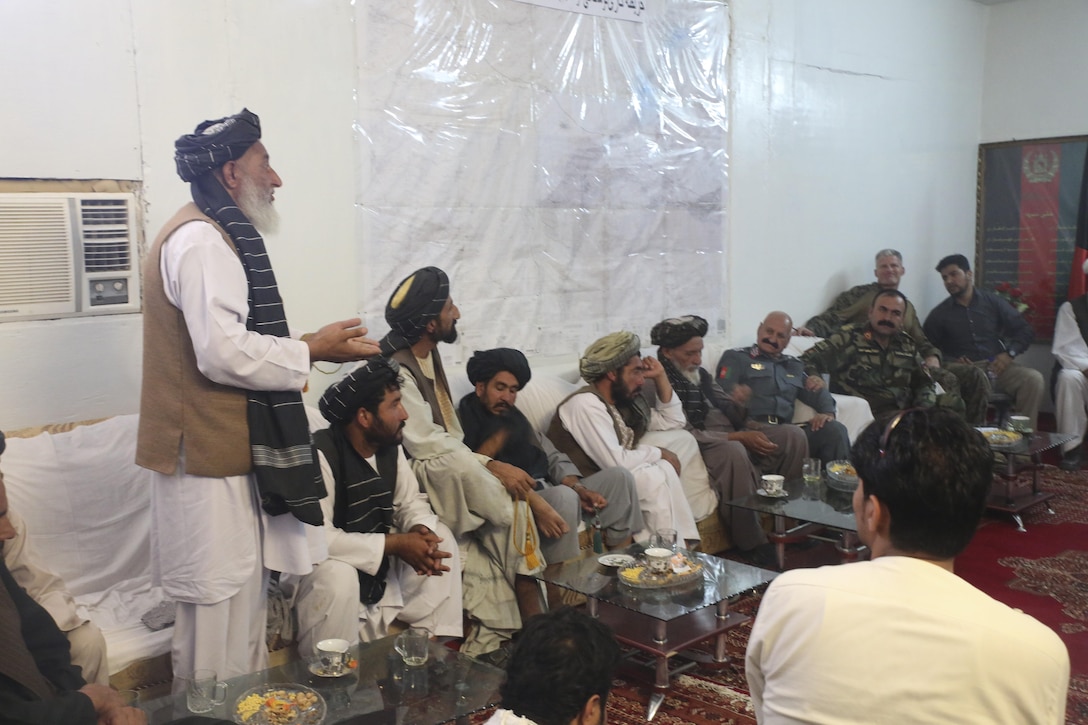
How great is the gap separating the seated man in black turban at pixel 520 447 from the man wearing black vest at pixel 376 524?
62 cm

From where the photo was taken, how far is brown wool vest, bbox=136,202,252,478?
245 centimetres

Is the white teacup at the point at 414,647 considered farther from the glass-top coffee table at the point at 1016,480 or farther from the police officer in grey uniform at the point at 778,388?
the glass-top coffee table at the point at 1016,480

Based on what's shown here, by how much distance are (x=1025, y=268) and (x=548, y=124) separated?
4975 mm

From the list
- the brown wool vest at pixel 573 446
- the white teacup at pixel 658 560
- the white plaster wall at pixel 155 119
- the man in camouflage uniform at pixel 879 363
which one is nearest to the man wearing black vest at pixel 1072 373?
the man in camouflage uniform at pixel 879 363

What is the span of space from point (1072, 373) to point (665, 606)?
15.2 ft

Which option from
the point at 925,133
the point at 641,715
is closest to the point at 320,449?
the point at 641,715

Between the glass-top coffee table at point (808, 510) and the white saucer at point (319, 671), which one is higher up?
the white saucer at point (319, 671)

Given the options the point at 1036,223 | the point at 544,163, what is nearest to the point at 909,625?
the point at 544,163

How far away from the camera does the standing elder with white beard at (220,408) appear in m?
2.42

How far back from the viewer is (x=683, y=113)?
5.55m

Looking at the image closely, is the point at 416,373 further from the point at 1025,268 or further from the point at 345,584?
the point at 1025,268

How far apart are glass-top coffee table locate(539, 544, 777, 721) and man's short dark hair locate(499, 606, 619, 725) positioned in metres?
1.07

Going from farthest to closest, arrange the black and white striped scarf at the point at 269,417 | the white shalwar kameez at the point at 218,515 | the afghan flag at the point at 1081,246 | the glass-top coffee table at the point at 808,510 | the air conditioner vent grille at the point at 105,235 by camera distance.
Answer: the afghan flag at the point at 1081,246
the glass-top coffee table at the point at 808,510
the air conditioner vent grille at the point at 105,235
the black and white striped scarf at the point at 269,417
the white shalwar kameez at the point at 218,515

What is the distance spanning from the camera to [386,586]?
3.19m
